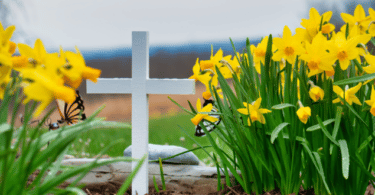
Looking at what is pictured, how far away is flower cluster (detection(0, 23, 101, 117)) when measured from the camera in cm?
58

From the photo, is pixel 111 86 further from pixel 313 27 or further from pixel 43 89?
pixel 43 89

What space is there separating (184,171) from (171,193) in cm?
45

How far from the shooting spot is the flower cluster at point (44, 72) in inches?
22.7

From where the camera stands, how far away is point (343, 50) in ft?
4.08

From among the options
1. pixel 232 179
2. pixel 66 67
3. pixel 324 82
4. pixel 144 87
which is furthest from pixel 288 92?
pixel 66 67

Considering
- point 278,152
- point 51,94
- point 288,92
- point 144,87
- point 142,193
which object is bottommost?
point 142,193

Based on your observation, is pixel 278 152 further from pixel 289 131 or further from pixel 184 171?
pixel 184 171

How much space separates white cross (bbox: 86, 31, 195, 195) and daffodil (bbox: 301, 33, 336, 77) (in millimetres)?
726

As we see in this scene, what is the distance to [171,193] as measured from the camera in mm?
1707


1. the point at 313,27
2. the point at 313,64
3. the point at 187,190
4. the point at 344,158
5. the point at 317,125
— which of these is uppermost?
the point at 313,27

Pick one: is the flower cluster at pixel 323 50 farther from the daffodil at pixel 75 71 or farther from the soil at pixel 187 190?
the daffodil at pixel 75 71

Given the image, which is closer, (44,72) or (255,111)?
(44,72)

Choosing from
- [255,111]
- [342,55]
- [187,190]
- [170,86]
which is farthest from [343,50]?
[187,190]

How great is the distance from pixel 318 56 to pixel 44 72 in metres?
1.00
